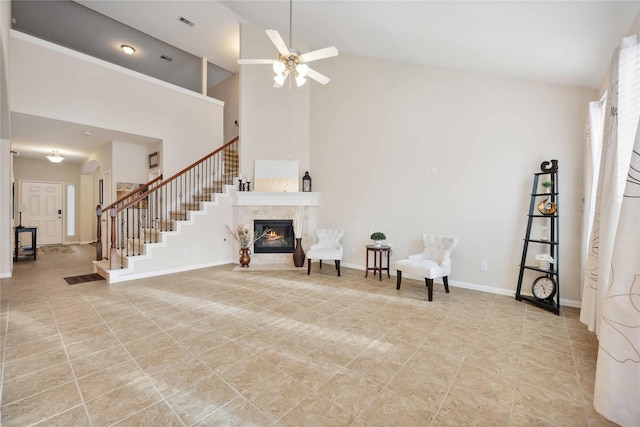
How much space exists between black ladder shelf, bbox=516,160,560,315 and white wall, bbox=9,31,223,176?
22.0 ft

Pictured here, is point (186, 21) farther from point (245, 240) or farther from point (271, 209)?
point (245, 240)

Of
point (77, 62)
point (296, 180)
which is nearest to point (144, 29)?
point (77, 62)

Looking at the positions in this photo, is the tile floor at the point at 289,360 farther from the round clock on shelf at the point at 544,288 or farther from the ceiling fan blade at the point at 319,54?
the ceiling fan blade at the point at 319,54

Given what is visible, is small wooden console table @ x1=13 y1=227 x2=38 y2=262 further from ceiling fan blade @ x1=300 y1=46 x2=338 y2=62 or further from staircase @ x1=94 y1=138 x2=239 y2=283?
ceiling fan blade @ x1=300 y1=46 x2=338 y2=62

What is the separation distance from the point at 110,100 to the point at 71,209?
19.1 ft

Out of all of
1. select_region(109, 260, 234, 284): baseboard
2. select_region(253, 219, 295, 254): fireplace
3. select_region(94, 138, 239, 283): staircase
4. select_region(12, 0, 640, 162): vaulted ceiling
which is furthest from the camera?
select_region(253, 219, 295, 254): fireplace

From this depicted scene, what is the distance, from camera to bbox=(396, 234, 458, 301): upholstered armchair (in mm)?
3653

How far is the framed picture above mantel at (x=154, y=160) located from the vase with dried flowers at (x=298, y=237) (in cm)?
353

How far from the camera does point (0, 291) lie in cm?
377

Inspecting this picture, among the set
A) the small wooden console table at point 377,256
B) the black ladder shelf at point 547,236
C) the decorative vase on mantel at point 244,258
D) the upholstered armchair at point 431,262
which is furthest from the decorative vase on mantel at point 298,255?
the black ladder shelf at point 547,236

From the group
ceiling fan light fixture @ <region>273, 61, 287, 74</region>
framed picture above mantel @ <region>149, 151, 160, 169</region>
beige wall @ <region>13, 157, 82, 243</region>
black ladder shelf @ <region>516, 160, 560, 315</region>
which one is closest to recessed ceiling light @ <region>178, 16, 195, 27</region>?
framed picture above mantel @ <region>149, 151, 160, 169</region>

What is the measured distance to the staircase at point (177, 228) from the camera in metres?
4.61

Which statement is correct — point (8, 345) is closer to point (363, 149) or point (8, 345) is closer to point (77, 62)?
point (77, 62)

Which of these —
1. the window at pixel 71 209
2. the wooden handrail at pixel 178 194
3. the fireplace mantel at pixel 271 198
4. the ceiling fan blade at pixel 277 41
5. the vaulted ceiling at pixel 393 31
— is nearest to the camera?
the vaulted ceiling at pixel 393 31
